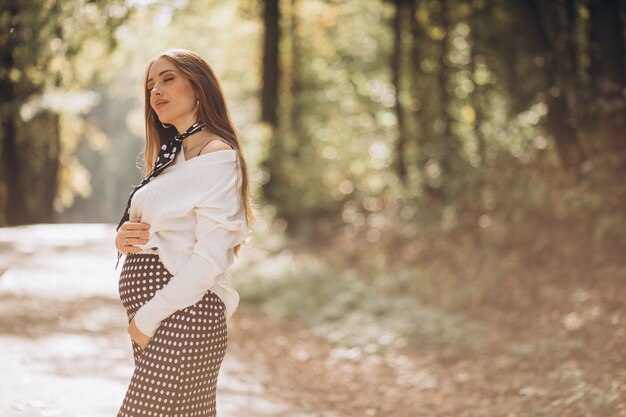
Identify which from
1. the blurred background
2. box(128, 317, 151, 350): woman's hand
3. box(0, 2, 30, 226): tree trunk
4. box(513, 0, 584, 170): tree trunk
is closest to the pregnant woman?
box(128, 317, 151, 350): woman's hand

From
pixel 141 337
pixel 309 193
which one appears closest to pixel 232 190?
pixel 141 337

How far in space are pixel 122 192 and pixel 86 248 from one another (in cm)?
5252

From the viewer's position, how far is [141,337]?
10.3 feet

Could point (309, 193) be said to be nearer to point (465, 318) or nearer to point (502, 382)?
point (465, 318)

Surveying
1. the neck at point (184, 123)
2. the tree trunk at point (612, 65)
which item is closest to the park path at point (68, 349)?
the neck at point (184, 123)

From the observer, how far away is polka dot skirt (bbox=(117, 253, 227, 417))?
3.14m

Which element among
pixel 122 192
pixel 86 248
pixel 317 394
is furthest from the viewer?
pixel 122 192

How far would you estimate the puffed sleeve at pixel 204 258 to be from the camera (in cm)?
309

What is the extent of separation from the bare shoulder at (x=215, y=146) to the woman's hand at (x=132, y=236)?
412 millimetres

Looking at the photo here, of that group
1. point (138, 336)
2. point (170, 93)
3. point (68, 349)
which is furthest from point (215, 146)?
point (68, 349)

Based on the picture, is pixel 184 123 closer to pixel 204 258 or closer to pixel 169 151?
pixel 169 151

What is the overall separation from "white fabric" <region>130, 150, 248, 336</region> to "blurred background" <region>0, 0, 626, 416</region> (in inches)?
64.7

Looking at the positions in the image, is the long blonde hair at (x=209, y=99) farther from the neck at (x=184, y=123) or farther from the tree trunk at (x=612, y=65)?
the tree trunk at (x=612, y=65)

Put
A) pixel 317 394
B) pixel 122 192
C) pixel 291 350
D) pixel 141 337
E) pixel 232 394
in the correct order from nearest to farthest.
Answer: pixel 141 337, pixel 232 394, pixel 317 394, pixel 291 350, pixel 122 192
